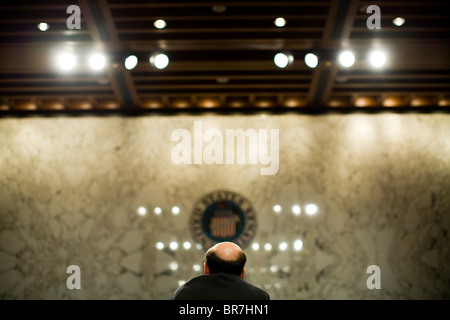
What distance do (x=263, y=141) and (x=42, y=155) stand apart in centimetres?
394

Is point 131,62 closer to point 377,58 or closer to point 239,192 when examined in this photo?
point 239,192

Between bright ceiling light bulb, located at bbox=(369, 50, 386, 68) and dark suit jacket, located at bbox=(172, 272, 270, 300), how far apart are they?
4.92 m

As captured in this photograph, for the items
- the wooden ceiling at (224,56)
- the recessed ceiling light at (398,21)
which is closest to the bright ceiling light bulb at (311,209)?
the wooden ceiling at (224,56)

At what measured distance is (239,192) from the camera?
7.11 metres

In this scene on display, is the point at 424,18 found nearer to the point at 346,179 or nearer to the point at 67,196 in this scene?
the point at 346,179

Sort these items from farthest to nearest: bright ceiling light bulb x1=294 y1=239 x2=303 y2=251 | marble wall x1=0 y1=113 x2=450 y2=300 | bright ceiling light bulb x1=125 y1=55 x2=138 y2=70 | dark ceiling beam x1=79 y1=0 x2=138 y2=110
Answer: bright ceiling light bulb x1=294 y1=239 x2=303 y2=251 < marble wall x1=0 y1=113 x2=450 y2=300 < bright ceiling light bulb x1=125 y1=55 x2=138 y2=70 < dark ceiling beam x1=79 y1=0 x2=138 y2=110

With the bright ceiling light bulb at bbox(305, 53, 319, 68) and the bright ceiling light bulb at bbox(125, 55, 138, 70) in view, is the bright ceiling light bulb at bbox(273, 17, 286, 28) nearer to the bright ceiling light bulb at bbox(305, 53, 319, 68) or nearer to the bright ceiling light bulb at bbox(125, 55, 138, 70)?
the bright ceiling light bulb at bbox(305, 53, 319, 68)

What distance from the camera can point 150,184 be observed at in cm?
718

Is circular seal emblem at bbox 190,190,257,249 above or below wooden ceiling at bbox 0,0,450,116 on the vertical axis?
below

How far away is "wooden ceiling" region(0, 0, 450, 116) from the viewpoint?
596 centimetres

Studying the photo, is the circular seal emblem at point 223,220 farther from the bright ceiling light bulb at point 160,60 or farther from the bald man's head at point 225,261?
the bald man's head at point 225,261

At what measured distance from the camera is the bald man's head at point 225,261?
8.38ft

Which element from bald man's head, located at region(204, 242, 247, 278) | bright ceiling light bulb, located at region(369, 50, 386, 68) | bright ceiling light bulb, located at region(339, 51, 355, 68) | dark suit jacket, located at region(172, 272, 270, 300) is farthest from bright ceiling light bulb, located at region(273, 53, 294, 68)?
dark suit jacket, located at region(172, 272, 270, 300)

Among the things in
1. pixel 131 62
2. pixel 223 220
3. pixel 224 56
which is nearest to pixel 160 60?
pixel 131 62
